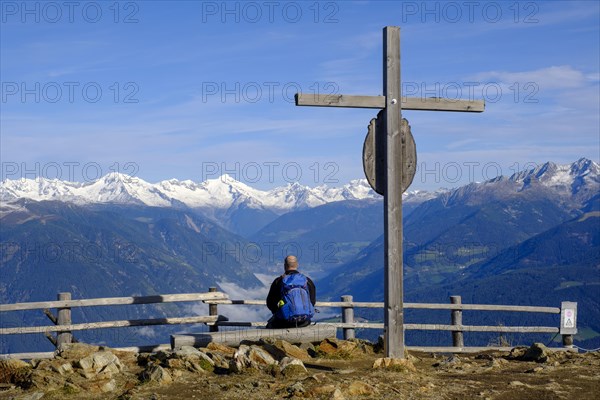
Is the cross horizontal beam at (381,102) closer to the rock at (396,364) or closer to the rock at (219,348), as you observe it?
the rock at (396,364)

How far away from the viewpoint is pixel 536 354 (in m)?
12.3

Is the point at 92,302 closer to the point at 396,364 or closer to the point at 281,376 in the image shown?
the point at 281,376

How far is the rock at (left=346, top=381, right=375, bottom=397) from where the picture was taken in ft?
28.6

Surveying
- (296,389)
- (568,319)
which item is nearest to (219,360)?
(296,389)

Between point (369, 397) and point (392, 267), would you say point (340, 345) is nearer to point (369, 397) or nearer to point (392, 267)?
point (392, 267)

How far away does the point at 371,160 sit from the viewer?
10852 millimetres

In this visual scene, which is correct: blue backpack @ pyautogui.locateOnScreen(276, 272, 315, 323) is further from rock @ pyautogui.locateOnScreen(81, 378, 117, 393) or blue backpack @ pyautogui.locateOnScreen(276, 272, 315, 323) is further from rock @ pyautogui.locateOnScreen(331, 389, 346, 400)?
rock @ pyautogui.locateOnScreen(331, 389, 346, 400)

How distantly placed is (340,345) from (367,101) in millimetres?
4274

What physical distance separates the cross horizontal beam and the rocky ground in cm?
355

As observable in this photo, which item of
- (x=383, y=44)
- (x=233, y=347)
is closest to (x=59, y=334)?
(x=233, y=347)

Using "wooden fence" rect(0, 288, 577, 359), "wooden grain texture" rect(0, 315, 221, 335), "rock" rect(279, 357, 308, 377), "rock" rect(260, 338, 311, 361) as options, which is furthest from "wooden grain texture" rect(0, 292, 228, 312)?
"rock" rect(279, 357, 308, 377)

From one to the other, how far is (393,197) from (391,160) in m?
0.52

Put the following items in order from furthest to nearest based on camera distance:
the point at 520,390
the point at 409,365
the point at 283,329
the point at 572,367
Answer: the point at 283,329 < the point at 572,367 < the point at 409,365 < the point at 520,390

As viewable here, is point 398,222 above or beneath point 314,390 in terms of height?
above
